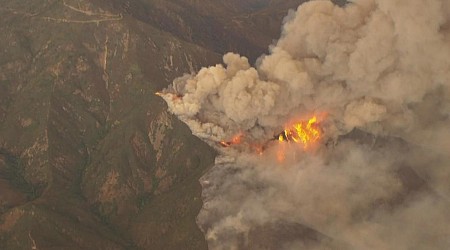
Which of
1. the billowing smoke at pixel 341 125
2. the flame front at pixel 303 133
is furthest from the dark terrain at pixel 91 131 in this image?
the flame front at pixel 303 133

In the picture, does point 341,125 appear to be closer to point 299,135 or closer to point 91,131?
point 299,135

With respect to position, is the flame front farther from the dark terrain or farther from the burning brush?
the dark terrain

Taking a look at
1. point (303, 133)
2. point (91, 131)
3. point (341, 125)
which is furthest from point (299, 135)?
point (91, 131)

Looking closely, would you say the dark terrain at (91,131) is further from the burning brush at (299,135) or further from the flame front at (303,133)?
the flame front at (303,133)

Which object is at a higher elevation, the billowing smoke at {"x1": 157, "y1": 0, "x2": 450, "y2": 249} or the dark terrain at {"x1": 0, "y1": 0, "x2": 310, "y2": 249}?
the billowing smoke at {"x1": 157, "y1": 0, "x2": 450, "y2": 249}

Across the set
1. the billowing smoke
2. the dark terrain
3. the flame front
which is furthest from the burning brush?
the dark terrain

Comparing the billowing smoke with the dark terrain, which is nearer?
the billowing smoke
